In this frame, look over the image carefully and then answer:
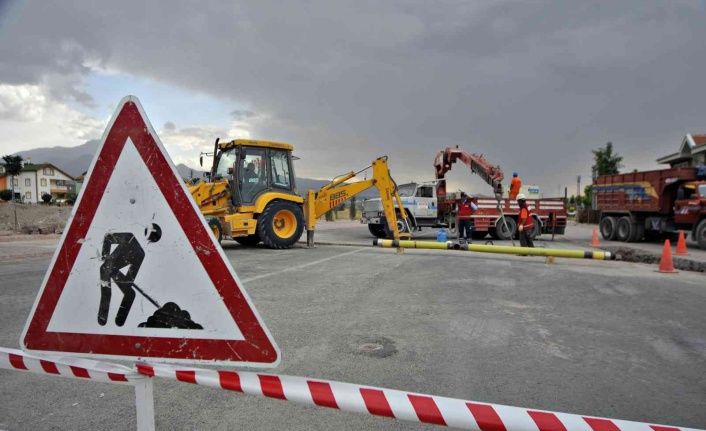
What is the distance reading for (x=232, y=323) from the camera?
200 centimetres

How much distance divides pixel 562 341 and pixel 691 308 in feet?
9.25

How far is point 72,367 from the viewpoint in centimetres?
210

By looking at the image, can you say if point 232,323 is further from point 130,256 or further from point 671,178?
point 671,178

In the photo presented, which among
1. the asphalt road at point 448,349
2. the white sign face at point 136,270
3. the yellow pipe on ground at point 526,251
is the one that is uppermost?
the white sign face at point 136,270

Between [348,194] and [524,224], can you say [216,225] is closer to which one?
[348,194]

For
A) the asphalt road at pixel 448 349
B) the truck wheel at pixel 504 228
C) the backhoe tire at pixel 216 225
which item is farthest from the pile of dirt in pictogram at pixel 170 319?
the truck wheel at pixel 504 228

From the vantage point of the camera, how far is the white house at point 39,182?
7769 cm

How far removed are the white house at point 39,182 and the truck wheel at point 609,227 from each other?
83.3 m

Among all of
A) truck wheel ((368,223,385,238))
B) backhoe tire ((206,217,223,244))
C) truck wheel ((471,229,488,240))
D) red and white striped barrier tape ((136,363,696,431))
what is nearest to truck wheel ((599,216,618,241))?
truck wheel ((471,229,488,240))

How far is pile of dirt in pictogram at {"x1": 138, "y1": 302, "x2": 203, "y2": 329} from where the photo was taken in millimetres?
2016

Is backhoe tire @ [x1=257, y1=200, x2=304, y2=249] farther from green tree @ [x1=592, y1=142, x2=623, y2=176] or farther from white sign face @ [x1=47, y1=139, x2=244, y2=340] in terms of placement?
green tree @ [x1=592, y1=142, x2=623, y2=176]

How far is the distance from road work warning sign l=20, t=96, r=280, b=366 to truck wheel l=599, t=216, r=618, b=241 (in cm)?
2069

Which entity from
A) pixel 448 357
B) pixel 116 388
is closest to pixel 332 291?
pixel 448 357

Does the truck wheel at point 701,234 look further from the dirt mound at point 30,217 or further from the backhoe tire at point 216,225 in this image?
the dirt mound at point 30,217
